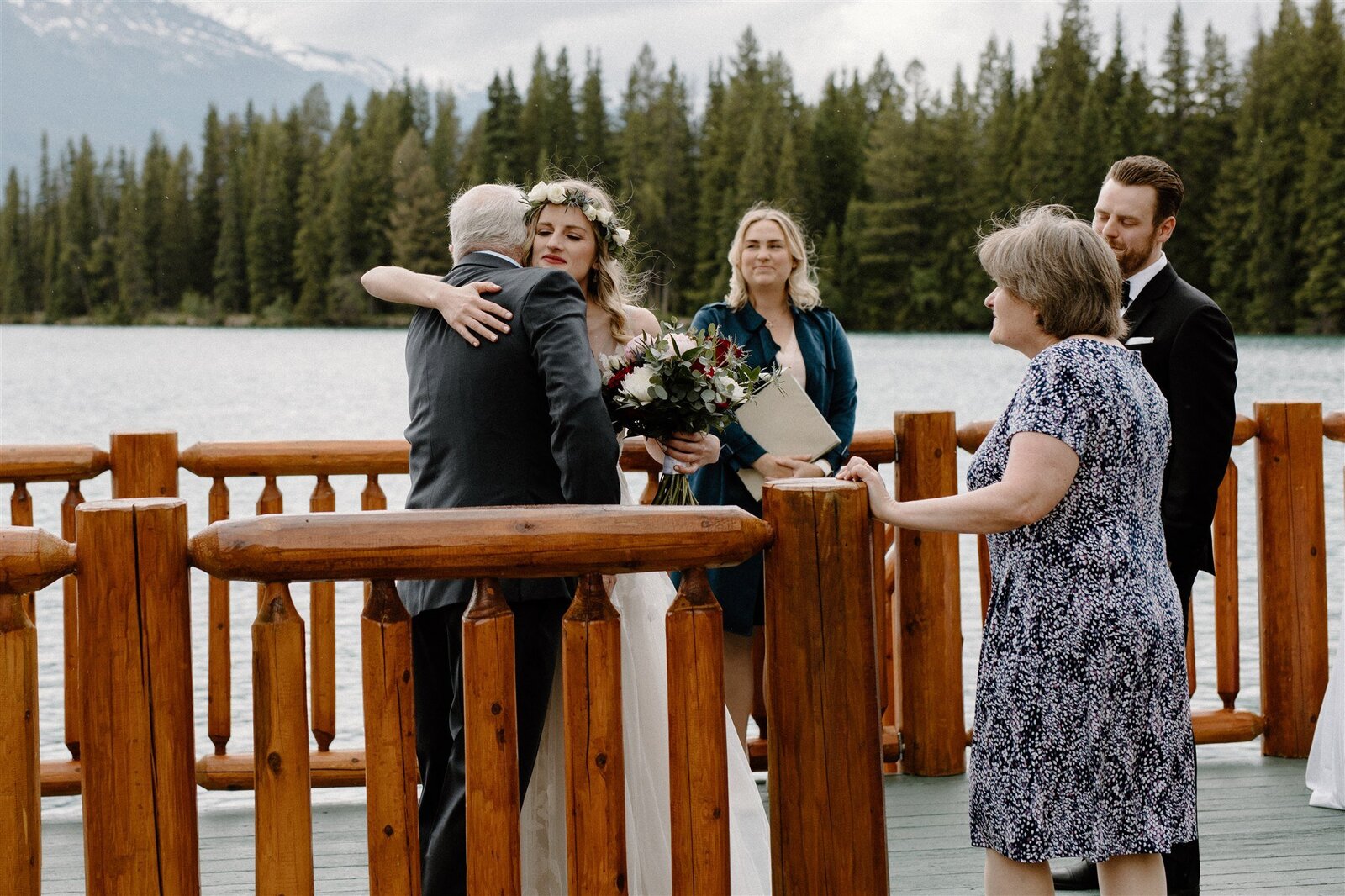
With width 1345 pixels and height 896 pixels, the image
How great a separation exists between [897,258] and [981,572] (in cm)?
5785

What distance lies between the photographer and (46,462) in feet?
12.8

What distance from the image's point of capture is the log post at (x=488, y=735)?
6.97 feet

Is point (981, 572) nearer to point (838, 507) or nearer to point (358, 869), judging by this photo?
point (358, 869)

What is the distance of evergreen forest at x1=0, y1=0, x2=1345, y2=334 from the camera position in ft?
184

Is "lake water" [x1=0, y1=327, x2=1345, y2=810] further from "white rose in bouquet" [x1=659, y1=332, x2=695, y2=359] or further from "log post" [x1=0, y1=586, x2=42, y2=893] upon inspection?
"log post" [x1=0, y1=586, x2=42, y2=893]

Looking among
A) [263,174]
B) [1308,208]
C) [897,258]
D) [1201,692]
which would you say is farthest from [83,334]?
[1201,692]

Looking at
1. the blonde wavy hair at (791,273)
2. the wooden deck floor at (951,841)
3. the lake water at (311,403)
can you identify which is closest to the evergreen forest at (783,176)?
the lake water at (311,403)

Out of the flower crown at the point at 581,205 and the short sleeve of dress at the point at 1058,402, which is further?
the flower crown at the point at 581,205

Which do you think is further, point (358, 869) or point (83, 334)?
point (83, 334)

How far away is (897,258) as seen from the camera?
201 feet

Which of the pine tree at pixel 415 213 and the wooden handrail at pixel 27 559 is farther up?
the pine tree at pixel 415 213

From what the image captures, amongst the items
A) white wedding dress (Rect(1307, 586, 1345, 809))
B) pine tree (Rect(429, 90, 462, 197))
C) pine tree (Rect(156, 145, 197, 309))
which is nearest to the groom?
white wedding dress (Rect(1307, 586, 1345, 809))

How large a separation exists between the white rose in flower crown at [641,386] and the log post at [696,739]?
969 millimetres

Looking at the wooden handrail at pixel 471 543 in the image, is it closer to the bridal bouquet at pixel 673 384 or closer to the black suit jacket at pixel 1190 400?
the bridal bouquet at pixel 673 384
